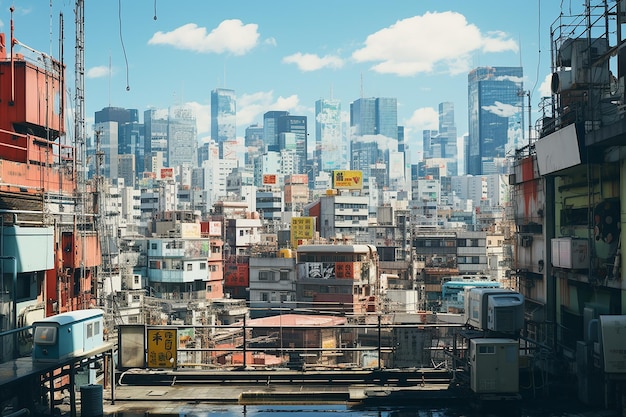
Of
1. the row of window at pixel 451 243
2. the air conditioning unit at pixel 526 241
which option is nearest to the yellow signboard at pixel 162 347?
the air conditioning unit at pixel 526 241

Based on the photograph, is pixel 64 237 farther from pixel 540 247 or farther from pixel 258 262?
pixel 258 262

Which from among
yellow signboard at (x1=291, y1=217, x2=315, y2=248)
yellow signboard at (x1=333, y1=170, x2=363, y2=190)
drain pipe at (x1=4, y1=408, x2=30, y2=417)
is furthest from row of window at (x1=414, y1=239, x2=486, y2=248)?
drain pipe at (x1=4, y1=408, x2=30, y2=417)

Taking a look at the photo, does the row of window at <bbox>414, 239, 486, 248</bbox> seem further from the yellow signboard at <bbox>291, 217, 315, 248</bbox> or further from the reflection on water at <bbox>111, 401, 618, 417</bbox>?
the reflection on water at <bbox>111, 401, 618, 417</bbox>

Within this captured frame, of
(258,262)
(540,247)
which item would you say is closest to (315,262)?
(258,262)

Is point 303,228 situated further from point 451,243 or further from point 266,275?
point 266,275

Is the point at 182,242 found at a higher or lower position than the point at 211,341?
higher

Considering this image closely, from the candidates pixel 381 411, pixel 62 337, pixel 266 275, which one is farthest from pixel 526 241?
pixel 266 275

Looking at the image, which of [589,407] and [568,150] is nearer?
[589,407]
